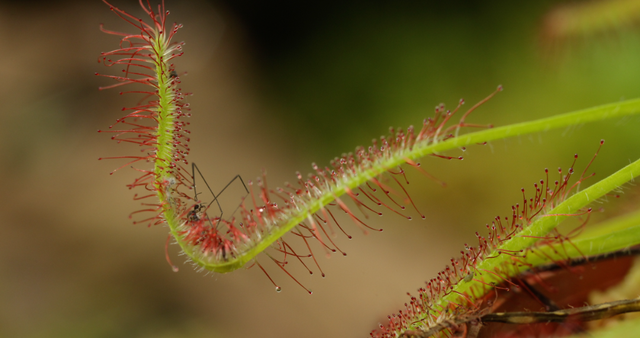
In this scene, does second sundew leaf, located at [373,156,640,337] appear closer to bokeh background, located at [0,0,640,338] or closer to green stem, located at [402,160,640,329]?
green stem, located at [402,160,640,329]

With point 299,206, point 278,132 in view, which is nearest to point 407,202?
point 299,206

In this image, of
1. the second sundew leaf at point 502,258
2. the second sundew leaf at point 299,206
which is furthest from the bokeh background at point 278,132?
the second sundew leaf at point 299,206

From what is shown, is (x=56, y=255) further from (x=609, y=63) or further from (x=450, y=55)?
(x=609, y=63)

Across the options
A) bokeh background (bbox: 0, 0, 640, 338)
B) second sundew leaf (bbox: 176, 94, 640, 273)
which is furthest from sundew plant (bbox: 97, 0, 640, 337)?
bokeh background (bbox: 0, 0, 640, 338)

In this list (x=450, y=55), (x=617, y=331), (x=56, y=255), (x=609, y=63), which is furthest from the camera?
(x=450, y=55)

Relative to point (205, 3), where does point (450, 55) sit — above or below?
below

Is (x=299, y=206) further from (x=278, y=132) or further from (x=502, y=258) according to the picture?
(x=278, y=132)

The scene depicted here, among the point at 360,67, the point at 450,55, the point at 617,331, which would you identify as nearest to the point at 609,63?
the point at 450,55
